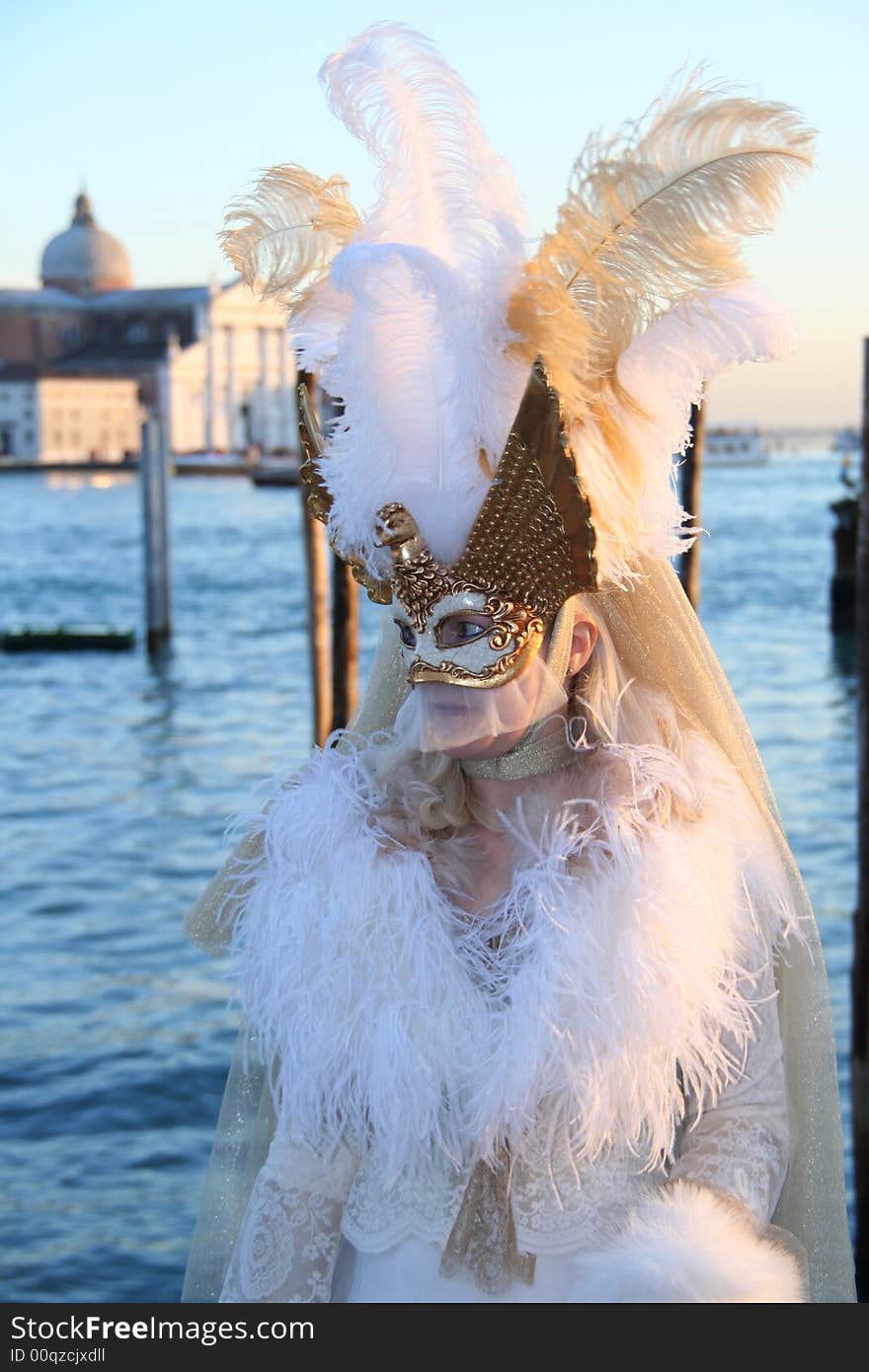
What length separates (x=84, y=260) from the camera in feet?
287

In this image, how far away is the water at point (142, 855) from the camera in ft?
18.9

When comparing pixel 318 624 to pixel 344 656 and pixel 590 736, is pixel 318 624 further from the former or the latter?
pixel 590 736

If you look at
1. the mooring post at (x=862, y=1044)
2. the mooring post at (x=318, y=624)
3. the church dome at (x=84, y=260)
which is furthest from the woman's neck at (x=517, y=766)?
the church dome at (x=84, y=260)

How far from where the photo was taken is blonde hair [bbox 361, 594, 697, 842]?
1718 mm

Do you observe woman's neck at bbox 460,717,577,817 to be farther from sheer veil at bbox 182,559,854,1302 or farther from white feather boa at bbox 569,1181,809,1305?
white feather boa at bbox 569,1181,809,1305

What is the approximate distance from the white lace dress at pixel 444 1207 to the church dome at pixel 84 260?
90494mm

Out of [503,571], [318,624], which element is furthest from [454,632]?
[318,624]

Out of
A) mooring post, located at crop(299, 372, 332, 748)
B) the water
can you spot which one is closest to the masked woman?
the water

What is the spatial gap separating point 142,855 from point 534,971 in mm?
8968

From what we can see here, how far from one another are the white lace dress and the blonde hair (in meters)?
0.28

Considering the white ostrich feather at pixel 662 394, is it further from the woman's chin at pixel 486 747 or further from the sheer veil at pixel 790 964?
the woman's chin at pixel 486 747

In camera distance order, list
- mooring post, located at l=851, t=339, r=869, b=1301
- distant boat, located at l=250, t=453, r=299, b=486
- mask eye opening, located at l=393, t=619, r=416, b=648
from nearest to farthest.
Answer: mask eye opening, located at l=393, t=619, r=416, b=648 < mooring post, located at l=851, t=339, r=869, b=1301 < distant boat, located at l=250, t=453, r=299, b=486

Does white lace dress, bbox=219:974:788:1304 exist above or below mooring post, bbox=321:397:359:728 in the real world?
above
